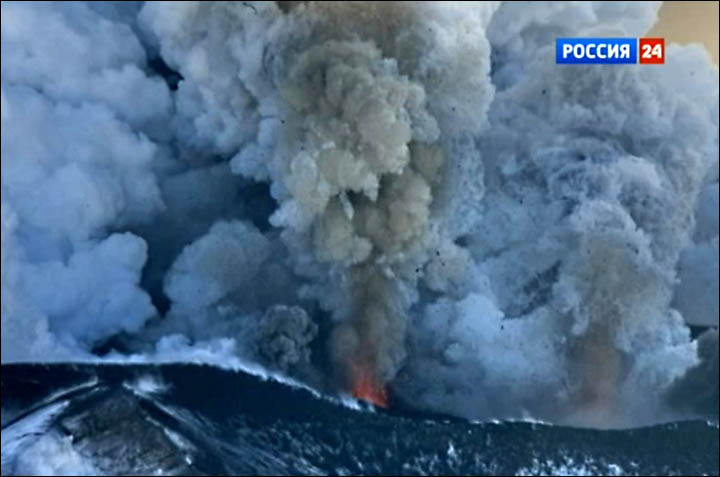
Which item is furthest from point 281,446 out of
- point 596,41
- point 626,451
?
point 596,41

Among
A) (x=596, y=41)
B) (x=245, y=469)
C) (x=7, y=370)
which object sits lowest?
(x=245, y=469)

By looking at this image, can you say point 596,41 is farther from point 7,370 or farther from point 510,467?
point 7,370

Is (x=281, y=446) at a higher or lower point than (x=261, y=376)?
lower

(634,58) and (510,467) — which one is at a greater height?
(634,58)

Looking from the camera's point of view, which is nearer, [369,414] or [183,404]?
[183,404]

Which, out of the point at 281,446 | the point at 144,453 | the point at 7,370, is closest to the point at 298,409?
the point at 281,446

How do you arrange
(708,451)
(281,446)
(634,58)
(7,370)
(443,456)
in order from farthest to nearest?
1. (708,451)
2. (443,456)
3. (281,446)
4. (634,58)
5. (7,370)

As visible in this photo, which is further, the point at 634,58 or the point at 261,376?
the point at 261,376

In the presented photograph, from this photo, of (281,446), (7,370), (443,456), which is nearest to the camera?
(7,370)

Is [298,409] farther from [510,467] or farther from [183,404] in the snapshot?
[510,467]
